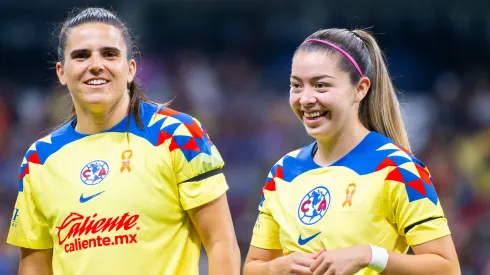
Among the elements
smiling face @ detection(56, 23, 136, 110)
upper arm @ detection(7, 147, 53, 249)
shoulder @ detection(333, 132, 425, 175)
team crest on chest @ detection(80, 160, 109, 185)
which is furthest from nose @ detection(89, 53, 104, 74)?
shoulder @ detection(333, 132, 425, 175)

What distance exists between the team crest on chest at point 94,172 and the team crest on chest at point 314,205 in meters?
0.91

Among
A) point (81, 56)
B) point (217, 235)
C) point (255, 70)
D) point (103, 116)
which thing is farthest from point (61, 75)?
point (255, 70)

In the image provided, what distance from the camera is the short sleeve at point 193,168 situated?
394 centimetres

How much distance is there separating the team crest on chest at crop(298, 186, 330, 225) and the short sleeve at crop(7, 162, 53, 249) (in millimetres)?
1236

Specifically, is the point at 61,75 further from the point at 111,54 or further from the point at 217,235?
the point at 217,235

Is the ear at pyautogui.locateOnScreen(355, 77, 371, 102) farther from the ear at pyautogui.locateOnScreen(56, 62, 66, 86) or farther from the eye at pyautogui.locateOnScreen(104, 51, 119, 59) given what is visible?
the ear at pyautogui.locateOnScreen(56, 62, 66, 86)

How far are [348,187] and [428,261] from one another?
431 millimetres

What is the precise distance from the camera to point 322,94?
11.9 ft

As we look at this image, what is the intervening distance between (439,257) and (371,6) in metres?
8.44

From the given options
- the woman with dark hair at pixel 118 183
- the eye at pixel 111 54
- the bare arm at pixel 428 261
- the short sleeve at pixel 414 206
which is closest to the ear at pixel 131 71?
the woman with dark hair at pixel 118 183

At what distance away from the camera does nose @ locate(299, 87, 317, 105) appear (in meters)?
3.61

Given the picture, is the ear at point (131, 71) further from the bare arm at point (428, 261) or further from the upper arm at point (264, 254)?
the bare arm at point (428, 261)

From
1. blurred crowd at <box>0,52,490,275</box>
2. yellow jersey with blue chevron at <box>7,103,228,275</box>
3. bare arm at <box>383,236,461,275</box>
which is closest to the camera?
bare arm at <box>383,236,461,275</box>

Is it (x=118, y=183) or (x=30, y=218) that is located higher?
(x=118, y=183)
